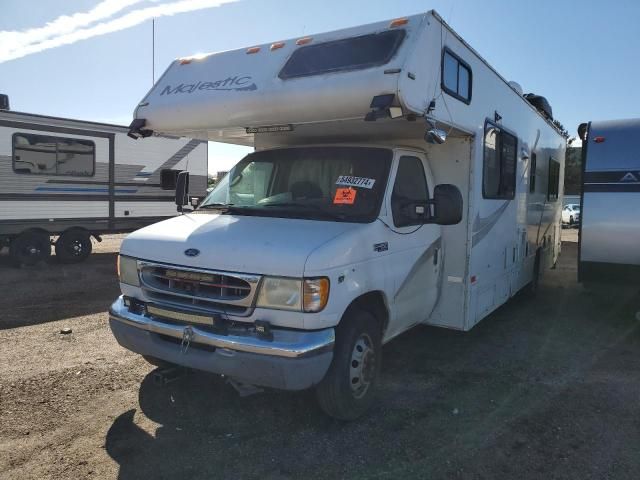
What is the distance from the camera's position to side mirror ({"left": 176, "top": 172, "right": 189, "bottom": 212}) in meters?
5.24

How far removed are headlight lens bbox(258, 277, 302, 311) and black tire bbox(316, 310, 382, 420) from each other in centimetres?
51

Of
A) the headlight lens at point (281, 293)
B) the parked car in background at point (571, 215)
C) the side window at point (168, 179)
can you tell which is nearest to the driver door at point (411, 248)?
the headlight lens at point (281, 293)

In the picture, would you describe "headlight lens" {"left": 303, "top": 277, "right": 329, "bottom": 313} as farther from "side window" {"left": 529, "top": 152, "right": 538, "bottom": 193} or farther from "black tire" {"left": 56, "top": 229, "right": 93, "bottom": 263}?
"black tire" {"left": 56, "top": 229, "right": 93, "bottom": 263}

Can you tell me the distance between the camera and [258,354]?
3.38m

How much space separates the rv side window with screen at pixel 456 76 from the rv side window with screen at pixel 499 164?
25.2 inches

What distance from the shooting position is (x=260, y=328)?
344 cm

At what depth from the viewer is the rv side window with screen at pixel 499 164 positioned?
5480 millimetres

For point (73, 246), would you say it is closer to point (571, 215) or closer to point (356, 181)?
point (356, 181)

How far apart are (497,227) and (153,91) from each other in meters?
4.05

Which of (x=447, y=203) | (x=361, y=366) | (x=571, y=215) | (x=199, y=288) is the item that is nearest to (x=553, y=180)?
(x=447, y=203)

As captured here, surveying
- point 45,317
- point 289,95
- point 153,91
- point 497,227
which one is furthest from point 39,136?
point 497,227

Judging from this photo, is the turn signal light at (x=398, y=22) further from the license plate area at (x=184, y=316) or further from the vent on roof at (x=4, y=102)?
the vent on roof at (x=4, y=102)

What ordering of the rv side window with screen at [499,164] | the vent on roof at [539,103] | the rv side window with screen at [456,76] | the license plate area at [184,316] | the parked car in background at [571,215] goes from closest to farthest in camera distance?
the license plate area at [184,316], the rv side window with screen at [456,76], the rv side window with screen at [499,164], the vent on roof at [539,103], the parked car in background at [571,215]

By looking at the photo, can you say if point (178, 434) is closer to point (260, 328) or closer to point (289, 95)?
point (260, 328)
